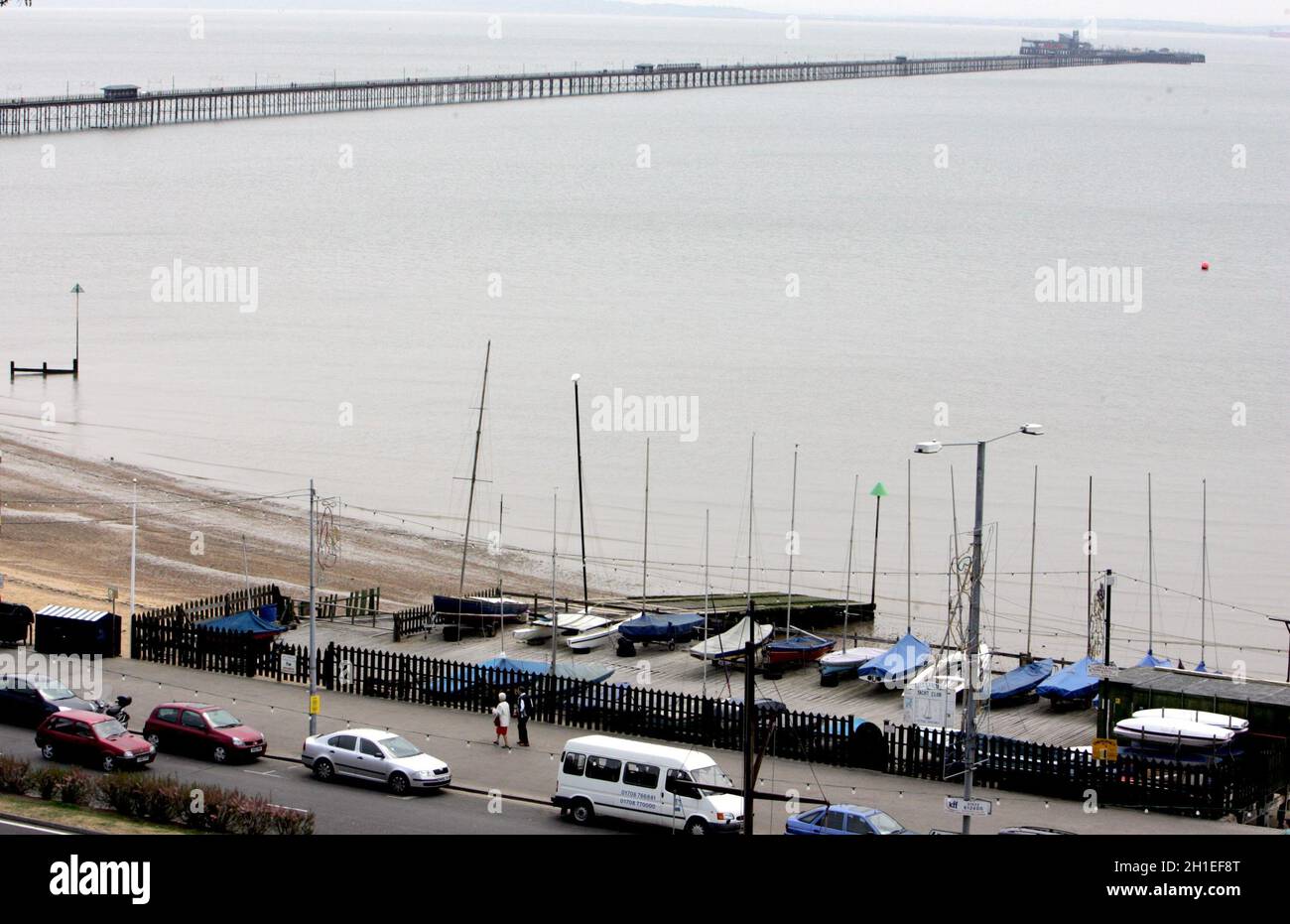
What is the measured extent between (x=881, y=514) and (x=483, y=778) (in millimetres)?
37600

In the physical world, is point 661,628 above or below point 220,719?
above

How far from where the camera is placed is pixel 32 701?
2806 centimetres

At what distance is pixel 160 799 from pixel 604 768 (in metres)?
6.23

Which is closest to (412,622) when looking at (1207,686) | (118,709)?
(118,709)

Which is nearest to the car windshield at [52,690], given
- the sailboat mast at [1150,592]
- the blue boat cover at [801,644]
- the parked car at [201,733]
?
the parked car at [201,733]

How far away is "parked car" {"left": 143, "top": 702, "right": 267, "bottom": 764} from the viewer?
87.9 feet

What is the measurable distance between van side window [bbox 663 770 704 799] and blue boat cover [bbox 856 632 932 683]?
11.1 m

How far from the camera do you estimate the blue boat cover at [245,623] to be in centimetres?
3512

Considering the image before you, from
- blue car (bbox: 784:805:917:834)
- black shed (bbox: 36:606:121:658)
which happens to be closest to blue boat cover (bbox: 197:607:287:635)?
black shed (bbox: 36:606:121:658)

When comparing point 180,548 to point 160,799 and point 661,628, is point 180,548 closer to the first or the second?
point 661,628

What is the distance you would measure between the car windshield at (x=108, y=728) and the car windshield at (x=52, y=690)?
2174mm

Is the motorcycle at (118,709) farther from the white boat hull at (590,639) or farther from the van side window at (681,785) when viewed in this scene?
the white boat hull at (590,639)

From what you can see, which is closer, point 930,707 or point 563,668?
point 930,707
